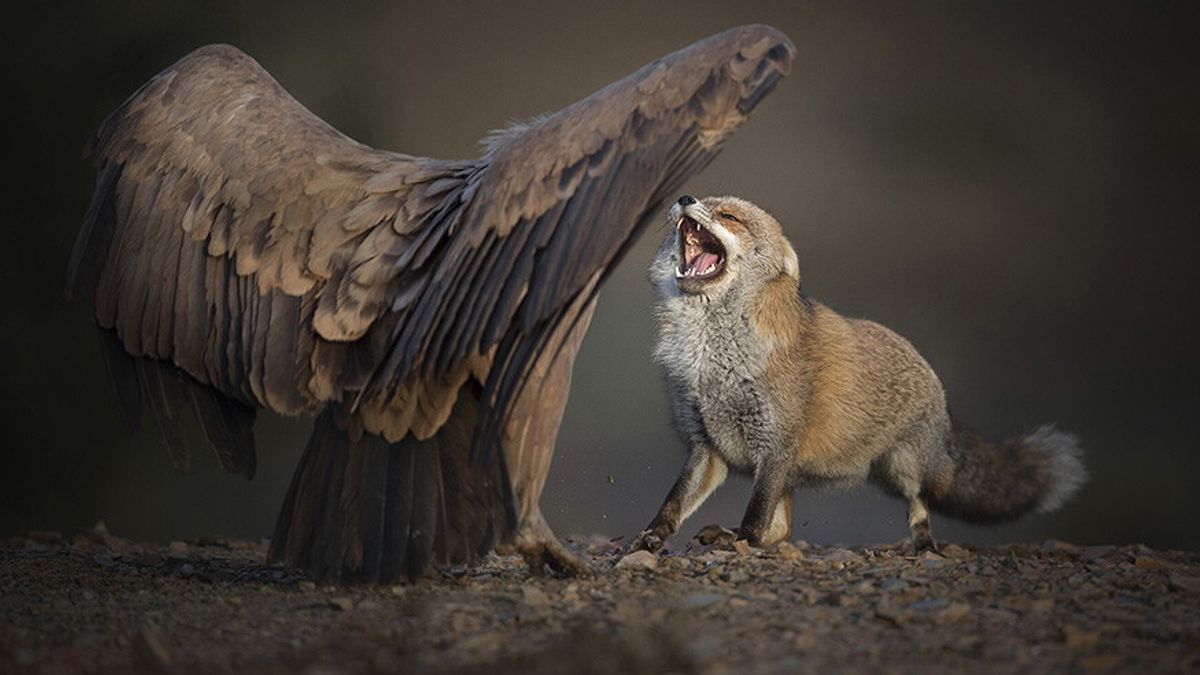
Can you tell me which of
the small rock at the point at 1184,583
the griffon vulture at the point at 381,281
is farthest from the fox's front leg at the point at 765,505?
the small rock at the point at 1184,583

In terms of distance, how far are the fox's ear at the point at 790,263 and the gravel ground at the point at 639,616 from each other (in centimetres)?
111

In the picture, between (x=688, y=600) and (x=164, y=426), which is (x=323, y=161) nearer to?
(x=164, y=426)

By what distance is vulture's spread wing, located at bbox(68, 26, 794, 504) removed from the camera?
14.2 ft

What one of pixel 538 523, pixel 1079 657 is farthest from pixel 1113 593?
pixel 538 523

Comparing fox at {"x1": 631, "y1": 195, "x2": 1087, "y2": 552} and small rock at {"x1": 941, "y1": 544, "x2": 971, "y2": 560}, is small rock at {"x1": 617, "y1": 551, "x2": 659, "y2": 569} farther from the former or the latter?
small rock at {"x1": 941, "y1": 544, "x2": 971, "y2": 560}

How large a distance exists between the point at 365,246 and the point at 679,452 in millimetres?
2198

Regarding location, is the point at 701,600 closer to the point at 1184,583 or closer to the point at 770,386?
the point at 1184,583

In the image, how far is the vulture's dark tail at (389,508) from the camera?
4574 millimetres

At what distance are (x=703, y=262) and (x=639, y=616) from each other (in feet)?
7.98

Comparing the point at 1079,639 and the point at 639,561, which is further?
the point at 639,561

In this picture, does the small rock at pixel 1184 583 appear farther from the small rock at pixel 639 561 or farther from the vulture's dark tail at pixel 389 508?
the vulture's dark tail at pixel 389 508

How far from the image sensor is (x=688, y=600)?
444 cm

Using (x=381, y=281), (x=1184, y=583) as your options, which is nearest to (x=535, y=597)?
(x=381, y=281)

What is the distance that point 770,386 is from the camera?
6125mm
